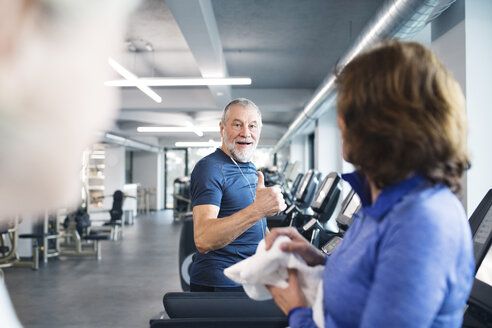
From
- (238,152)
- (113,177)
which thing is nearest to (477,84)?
(238,152)

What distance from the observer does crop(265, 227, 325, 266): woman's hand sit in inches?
33.1

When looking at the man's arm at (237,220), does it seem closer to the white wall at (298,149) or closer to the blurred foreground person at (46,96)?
the blurred foreground person at (46,96)

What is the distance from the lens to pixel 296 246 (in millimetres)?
846

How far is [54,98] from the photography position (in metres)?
0.27

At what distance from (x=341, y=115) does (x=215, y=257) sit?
113 cm

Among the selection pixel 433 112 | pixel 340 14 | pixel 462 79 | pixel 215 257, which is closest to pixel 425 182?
pixel 433 112

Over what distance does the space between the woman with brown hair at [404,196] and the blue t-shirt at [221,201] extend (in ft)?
3.21

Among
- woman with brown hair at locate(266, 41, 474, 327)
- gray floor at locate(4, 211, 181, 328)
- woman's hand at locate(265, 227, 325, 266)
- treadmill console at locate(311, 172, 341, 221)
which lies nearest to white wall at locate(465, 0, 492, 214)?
treadmill console at locate(311, 172, 341, 221)

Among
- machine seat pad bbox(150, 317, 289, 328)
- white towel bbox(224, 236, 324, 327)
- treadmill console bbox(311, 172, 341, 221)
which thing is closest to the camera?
white towel bbox(224, 236, 324, 327)

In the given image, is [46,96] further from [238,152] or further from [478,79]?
[478,79]

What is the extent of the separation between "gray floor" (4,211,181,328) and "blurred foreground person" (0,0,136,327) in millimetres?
3520

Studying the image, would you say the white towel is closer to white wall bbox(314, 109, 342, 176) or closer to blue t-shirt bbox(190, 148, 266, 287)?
blue t-shirt bbox(190, 148, 266, 287)

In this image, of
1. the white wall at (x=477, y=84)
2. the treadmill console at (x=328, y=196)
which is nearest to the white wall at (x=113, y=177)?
the treadmill console at (x=328, y=196)

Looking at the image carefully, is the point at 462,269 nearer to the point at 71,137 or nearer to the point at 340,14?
the point at 71,137
